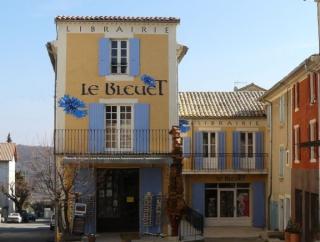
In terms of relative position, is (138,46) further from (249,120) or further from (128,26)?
(249,120)

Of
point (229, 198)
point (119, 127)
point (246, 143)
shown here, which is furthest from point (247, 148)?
point (119, 127)

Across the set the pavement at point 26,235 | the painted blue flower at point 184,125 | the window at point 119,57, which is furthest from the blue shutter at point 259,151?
the pavement at point 26,235

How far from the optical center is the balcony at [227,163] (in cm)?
3378

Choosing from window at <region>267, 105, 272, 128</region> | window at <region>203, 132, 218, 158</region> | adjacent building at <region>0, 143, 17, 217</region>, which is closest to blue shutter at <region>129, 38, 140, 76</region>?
window at <region>203, 132, 218, 158</region>

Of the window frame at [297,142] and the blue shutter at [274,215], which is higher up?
the window frame at [297,142]

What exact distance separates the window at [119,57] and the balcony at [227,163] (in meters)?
9.17

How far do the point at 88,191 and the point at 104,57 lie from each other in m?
5.42

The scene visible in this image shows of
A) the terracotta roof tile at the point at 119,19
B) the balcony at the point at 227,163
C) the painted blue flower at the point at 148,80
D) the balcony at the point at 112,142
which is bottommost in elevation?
the balcony at the point at 227,163

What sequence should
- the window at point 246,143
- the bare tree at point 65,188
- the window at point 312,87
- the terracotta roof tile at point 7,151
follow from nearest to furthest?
the window at point 312,87 → the bare tree at point 65,188 → the window at point 246,143 → the terracotta roof tile at point 7,151

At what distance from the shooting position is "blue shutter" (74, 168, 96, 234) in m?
25.6

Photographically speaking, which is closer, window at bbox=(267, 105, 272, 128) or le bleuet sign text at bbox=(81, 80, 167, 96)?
le bleuet sign text at bbox=(81, 80, 167, 96)

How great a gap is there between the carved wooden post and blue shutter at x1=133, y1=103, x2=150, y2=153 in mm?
2101

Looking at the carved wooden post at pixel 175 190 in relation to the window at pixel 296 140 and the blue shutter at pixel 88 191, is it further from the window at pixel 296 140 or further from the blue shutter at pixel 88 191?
the window at pixel 296 140

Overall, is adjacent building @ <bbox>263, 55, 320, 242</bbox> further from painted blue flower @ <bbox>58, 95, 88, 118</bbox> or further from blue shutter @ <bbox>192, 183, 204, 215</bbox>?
painted blue flower @ <bbox>58, 95, 88, 118</bbox>
